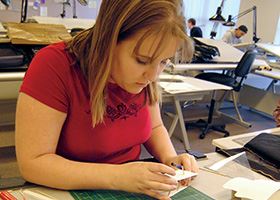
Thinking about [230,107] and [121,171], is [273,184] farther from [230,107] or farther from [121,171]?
[230,107]

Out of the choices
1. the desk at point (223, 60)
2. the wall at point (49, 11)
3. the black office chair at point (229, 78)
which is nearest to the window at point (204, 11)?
the wall at point (49, 11)

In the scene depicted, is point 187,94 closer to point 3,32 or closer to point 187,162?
point 3,32

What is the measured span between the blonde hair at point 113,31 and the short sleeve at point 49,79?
49 mm

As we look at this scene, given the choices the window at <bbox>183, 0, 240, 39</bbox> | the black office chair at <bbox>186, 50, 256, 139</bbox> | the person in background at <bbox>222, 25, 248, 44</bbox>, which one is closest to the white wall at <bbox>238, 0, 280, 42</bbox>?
the window at <bbox>183, 0, 240, 39</bbox>

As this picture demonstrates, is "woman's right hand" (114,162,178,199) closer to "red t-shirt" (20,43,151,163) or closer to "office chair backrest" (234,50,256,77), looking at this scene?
"red t-shirt" (20,43,151,163)

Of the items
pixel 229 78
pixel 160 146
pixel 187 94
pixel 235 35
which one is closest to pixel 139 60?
pixel 160 146

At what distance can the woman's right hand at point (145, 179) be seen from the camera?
82cm

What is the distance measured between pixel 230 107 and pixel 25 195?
13.7 feet

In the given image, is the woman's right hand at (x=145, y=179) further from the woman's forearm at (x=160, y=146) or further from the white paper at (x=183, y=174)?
the woman's forearm at (x=160, y=146)

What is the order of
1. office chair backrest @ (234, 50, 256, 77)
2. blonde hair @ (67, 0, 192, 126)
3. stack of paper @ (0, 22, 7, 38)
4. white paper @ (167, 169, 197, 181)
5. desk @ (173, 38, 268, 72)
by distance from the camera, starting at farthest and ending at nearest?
1. office chair backrest @ (234, 50, 256, 77)
2. desk @ (173, 38, 268, 72)
3. stack of paper @ (0, 22, 7, 38)
4. white paper @ (167, 169, 197, 181)
5. blonde hair @ (67, 0, 192, 126)

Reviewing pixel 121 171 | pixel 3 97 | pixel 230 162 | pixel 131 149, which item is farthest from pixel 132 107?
pixel 3 97

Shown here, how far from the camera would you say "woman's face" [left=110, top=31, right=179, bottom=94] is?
814 mm

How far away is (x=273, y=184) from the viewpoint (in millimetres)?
931

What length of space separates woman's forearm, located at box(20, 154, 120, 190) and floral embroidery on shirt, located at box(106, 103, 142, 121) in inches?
6.7
